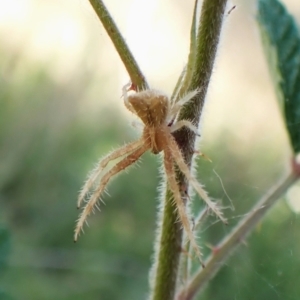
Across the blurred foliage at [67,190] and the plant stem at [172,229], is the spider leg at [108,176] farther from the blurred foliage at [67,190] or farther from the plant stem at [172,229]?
the blurred foliage at [67,190]

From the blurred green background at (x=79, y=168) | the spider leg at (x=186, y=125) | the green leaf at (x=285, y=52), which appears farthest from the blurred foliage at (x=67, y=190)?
the spider leg at (x=186, y=125)

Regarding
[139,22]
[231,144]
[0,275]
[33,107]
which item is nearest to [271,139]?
[231,144]

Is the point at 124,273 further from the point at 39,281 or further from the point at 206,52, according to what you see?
the point at 206,52

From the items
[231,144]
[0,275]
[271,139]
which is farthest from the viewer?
[231,144]

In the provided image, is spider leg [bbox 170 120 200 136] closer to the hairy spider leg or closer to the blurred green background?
the hairy spider leg

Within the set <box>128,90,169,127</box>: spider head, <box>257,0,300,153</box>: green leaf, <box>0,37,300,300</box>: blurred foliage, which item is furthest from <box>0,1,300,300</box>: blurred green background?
<box>128,90,169,127</box>: spider head

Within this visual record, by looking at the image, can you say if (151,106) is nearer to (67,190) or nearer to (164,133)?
(164,133)
